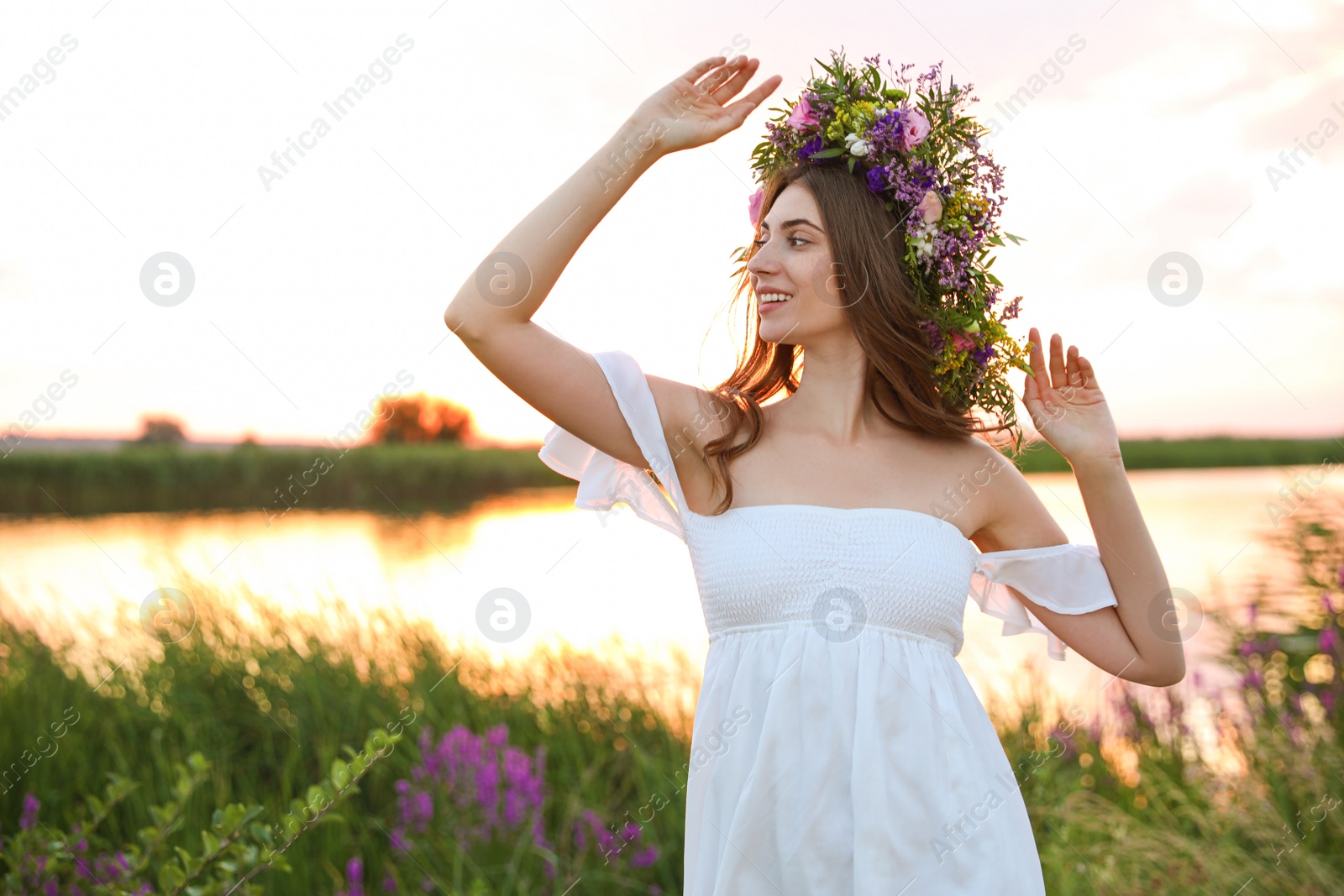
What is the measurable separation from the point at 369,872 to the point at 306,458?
1915cm

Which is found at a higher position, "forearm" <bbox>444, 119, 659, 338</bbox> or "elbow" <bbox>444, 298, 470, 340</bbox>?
"forearm" <bbox>444, 119, 659, 338</bbox>

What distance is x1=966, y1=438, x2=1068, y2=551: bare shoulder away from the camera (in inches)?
82.5

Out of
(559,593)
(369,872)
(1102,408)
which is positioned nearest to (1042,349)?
(1102,408)

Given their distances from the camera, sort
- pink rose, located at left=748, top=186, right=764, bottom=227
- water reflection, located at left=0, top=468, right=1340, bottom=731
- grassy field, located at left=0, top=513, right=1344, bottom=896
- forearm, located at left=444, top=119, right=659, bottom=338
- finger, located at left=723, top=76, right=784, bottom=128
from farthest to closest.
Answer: water reflection, located at left=0, top=468, right=1340, bottom=731 → grassy field, located at left=0, top=513, right=1344, bottom=896 → pink rose, located at left=748, top=186, right=764, bottom=227 → finger, located at left=723, top=76, right=784, bottom=128 → forearm, located at left=444, top=119, right=659, bottom=338

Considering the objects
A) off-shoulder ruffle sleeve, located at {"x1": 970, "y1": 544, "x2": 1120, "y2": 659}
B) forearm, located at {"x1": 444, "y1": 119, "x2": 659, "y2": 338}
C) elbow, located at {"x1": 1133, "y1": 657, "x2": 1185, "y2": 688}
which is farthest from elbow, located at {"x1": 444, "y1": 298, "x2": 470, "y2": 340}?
elbow, located at {"x1": 1133, "y1": 657, "x2": 1185, "y2": 688}

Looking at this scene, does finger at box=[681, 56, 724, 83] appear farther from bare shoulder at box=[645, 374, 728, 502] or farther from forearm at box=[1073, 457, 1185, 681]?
forearm at box=[1073, 457, 1185, 681]

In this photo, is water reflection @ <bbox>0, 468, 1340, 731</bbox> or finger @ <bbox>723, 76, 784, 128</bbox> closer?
finger @ <bbox>723, 76, 784, 128</bbox>

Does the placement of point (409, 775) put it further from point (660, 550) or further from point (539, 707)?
point (660, 550)

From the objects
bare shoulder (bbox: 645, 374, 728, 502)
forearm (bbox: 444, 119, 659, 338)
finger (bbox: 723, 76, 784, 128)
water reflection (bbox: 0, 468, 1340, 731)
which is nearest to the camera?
forearm (bbox: 444, 119, 659, 338)

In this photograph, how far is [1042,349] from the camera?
209cm

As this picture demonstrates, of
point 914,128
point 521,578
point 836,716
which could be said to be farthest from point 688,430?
point 521,578

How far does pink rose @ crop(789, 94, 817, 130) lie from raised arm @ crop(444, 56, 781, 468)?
40cm

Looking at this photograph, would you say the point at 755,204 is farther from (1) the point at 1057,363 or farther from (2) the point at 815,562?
(2) the point at 815,562

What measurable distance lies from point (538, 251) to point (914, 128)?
994 mm
